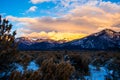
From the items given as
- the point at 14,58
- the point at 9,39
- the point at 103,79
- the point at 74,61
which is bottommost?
the point at 103,79

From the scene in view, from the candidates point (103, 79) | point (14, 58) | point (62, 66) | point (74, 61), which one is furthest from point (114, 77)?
point (14, 58)

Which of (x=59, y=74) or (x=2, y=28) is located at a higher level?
(x=2, y=28)

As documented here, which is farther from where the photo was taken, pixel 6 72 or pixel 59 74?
pixel 59 74

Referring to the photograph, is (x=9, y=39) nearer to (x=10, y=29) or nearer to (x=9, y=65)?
(x=10, y=29)

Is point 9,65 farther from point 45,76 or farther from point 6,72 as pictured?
point 45,76

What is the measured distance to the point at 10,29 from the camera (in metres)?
11.4

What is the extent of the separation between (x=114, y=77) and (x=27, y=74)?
49.9 feet

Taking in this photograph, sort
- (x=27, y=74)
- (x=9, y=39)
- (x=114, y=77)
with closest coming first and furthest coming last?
(x=27, y=74) < (x=9, y=39) < (x=114, y=77)

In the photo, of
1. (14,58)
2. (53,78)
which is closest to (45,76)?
(53,78)

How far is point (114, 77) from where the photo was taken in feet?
76.8

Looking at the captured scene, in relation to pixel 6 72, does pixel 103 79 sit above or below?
below

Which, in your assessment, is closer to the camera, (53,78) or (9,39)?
(9,39)

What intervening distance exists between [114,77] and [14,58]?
14153 millimetres

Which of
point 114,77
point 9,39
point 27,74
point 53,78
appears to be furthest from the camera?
point 114,77
